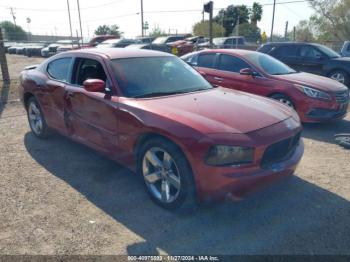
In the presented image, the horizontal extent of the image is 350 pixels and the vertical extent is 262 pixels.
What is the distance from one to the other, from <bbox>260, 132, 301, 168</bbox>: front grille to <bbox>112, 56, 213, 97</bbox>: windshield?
1.36m

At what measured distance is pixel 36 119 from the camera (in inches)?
220

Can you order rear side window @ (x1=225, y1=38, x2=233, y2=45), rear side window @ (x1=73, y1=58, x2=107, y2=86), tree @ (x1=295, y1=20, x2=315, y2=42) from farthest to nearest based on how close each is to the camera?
tree @ (x1=295, y1=20, x2=315, y2=42) < rear side window @ (x1=225, y1=38, x2=233, y2=45) < rear side window @ (x1=73, y1=58, x2=107, y2=86)

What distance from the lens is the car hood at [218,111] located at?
3029mm

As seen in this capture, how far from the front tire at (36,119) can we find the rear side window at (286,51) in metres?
8.09

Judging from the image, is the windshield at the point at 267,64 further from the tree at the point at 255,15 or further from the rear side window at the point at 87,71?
the tree at the point at 255,15

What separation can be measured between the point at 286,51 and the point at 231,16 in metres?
46.4

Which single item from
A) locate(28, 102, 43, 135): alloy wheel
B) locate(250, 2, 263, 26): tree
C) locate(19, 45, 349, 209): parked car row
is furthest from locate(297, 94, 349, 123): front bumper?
locate(250, 2, 263, 26): tree

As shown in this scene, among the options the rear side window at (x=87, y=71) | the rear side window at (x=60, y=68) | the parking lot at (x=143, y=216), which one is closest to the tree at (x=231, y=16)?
the rear side window at (x=60, y=68)

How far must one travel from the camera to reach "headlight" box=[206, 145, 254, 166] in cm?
285

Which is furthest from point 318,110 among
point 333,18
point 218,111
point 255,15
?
point 255,15

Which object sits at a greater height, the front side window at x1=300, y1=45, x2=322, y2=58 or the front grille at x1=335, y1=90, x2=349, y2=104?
the front side window at x1=300, y1=45, x2=322, y2=58

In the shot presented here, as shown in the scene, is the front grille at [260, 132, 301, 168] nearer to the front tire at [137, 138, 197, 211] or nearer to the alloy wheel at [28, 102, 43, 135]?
the front tire at [137, 138, 197, 211]

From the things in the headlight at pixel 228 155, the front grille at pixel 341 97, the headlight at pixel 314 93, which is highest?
the headlight at pixel 228 155

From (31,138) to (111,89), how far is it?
2753 mm
